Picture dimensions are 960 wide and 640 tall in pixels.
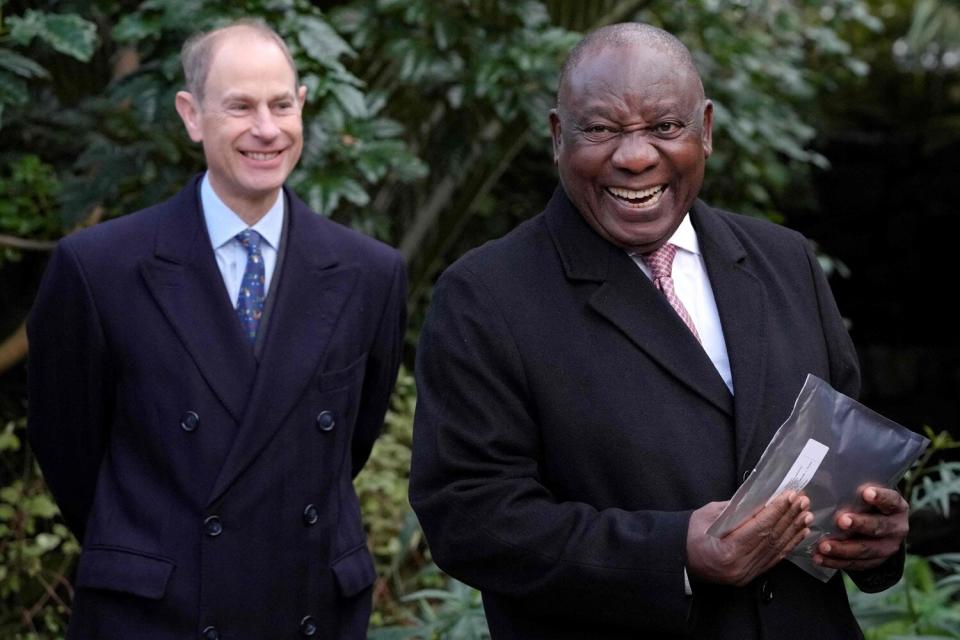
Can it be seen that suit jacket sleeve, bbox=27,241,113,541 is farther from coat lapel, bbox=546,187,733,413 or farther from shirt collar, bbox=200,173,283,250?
coat lapel, bbox=546,187,733,413

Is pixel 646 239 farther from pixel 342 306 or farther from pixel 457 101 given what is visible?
pixel 457 101

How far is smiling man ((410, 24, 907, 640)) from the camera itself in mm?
2262

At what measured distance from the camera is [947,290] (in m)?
8.74

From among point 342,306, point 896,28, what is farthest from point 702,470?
point 896,28

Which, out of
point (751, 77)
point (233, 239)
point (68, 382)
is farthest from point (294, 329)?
point (751, 77)

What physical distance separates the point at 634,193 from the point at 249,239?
118 cm

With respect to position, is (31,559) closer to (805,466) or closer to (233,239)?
(233,239)

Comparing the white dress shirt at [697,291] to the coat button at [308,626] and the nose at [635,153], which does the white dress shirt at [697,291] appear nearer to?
the nose at [635,153]

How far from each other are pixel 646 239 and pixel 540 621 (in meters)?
0.62

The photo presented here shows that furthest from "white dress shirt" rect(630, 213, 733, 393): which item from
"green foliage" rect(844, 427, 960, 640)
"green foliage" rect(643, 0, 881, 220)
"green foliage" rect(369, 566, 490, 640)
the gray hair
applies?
"green foliage" rect(643, 0, 881, 220)

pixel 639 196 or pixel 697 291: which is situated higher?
pixel 639 196

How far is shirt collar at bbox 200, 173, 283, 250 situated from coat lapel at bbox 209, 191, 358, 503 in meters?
0.04

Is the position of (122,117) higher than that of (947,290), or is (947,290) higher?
(122,117)

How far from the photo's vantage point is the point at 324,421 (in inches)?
125
